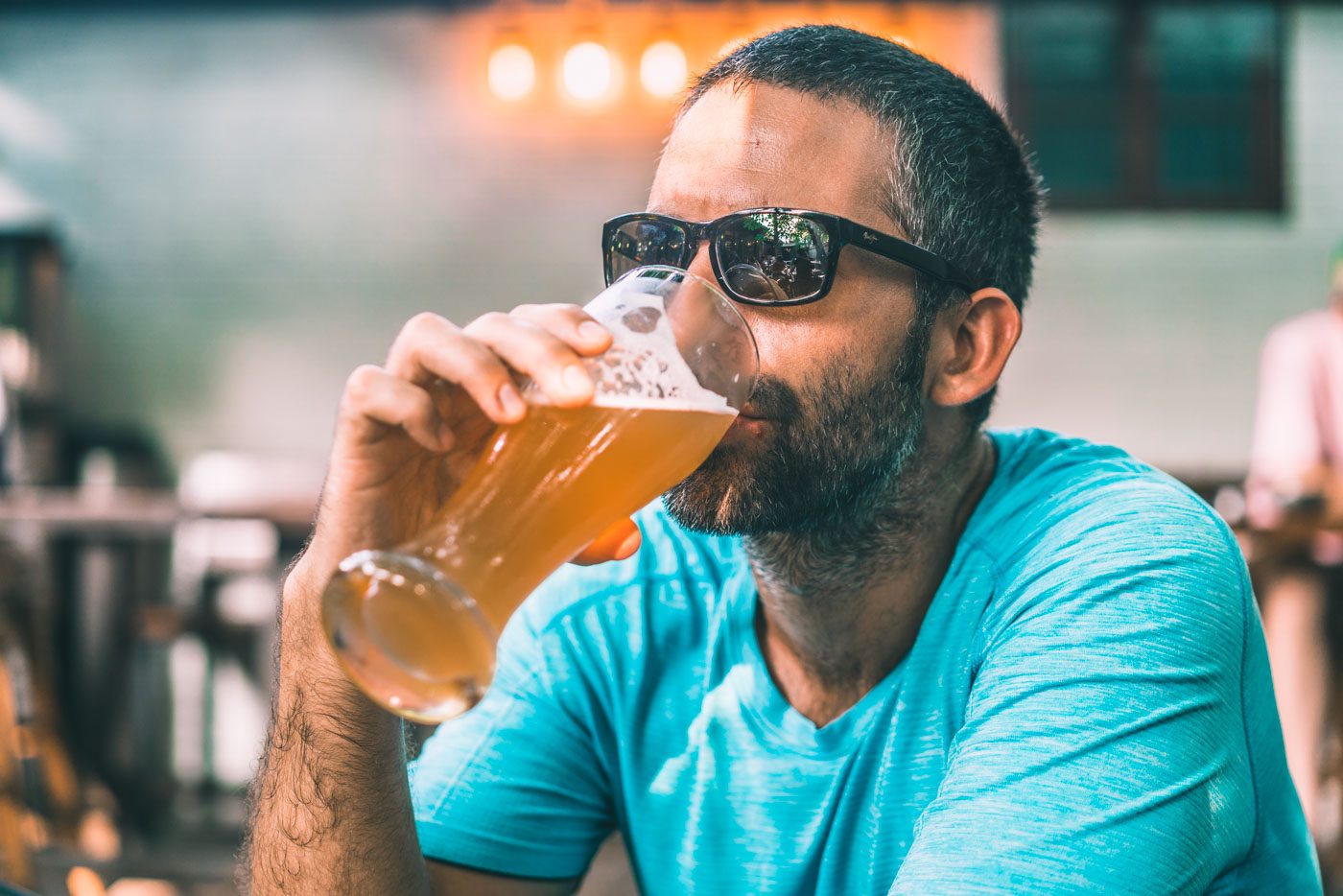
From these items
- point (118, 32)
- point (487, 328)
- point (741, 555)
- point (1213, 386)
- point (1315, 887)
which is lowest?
point (1213, 386)

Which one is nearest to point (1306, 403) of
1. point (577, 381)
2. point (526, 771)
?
point (526, 771)

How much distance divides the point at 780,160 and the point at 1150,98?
632cm

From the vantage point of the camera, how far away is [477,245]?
7.19 m

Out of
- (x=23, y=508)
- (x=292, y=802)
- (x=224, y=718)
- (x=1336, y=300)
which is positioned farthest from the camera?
(x=224, y=718)

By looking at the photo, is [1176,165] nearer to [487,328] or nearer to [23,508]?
[23,508]

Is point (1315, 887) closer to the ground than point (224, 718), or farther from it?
farther from it

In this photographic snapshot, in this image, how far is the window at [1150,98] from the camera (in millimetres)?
6949

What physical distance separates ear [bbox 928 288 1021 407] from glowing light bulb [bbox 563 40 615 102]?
519cm

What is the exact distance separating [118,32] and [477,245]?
247cm

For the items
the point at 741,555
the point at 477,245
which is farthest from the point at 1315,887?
the point at 477,245

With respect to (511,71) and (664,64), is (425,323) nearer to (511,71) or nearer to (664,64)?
(664,64)

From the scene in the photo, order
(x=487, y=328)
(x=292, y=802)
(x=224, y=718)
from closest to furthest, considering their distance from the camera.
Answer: (x=487, y=328) → (x=292, y=802) → (x=224, y=718)

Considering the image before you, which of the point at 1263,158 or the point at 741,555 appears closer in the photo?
the point at 741,555

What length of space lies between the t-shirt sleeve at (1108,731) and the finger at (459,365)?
516 mm
